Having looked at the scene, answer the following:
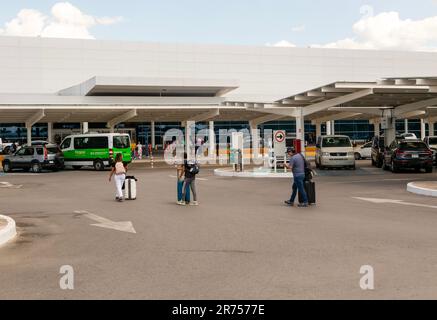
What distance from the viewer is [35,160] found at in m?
34.3

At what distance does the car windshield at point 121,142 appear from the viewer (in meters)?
34.5

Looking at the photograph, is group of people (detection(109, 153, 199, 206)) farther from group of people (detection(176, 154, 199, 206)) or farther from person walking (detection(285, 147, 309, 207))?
person walking (detection(285, 147, 309, 207))

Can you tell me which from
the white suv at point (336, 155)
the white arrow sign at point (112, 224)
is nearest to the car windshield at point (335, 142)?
the white suv at point (336, 155)

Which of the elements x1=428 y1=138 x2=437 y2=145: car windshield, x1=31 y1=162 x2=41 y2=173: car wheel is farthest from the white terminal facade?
x1=31 y1=162 x2=41 y2=173: car wheel

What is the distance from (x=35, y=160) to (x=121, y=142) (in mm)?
5110

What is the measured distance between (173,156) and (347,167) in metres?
18.8

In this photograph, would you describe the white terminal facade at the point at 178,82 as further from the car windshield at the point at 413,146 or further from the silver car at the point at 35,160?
the silver car at the point at 35,160

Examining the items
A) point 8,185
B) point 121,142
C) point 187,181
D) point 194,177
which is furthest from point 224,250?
point 121,142

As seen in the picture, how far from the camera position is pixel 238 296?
6465 mm

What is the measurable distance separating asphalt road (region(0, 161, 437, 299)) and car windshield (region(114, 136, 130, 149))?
1664cm

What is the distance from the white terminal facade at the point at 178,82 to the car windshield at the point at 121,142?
786 centimetres

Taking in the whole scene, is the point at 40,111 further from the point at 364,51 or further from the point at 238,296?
the point at 364,51

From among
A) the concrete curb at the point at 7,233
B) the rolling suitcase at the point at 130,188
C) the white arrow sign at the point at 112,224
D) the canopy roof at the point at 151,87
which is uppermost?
the canopy roof at the point at 151,87

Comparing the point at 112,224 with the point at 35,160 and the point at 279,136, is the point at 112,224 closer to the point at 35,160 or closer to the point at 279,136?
the point at 279,136
